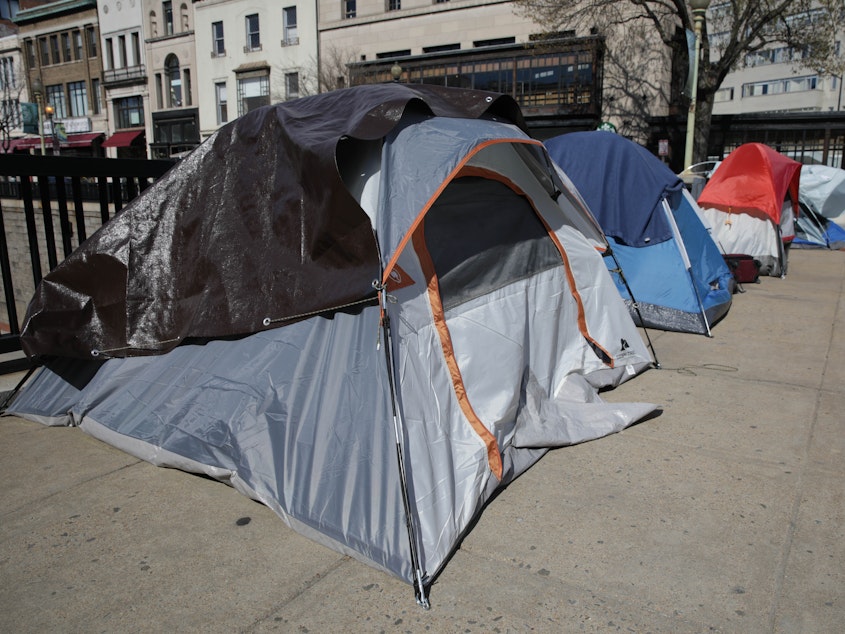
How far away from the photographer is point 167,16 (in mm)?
40875

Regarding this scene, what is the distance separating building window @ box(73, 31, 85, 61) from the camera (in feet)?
150

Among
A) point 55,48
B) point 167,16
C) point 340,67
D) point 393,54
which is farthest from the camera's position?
point 55,48

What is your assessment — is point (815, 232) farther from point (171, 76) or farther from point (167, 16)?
point (167, 16)

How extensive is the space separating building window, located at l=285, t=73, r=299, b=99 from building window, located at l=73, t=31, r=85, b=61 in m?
19.8

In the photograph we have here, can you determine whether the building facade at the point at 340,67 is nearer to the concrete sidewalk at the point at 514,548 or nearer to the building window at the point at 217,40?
the building window at the point at 217,40

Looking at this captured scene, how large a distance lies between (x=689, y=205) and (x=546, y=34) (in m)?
19.7

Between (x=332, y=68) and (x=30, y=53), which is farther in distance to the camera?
(x=30, y=53)

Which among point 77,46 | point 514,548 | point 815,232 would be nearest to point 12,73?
point 77,46

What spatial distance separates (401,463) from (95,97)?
5002 cm

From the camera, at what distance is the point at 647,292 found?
21.7 ft

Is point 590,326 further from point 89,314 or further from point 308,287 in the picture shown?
point 89,314

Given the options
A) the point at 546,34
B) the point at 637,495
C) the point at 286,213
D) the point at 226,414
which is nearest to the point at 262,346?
the point at 226,414

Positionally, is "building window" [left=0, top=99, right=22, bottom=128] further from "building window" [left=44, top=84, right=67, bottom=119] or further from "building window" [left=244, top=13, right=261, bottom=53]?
"building window" [left=244, top=13, right=261, bottom=53]

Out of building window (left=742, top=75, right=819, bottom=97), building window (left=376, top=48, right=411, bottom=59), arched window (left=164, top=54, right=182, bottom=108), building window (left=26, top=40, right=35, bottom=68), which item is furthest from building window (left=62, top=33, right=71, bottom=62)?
building window (left=742, top=75, right=819, bottom=97)
